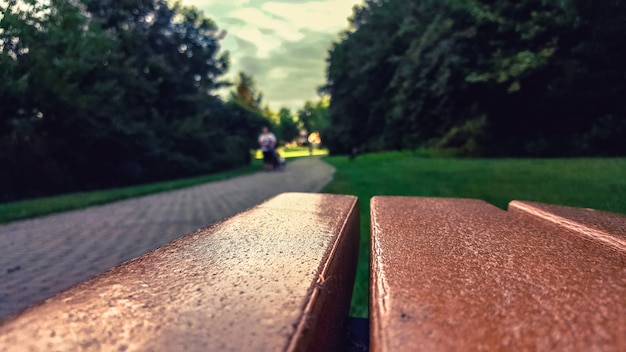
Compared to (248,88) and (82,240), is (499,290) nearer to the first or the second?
(82,240)

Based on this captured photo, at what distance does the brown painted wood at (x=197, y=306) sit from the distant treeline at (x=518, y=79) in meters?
3.07

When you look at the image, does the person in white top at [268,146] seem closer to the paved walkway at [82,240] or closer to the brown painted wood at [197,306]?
the paved walkway at [82,240]

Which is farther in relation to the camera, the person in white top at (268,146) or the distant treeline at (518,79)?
the person in white top at (268,146)

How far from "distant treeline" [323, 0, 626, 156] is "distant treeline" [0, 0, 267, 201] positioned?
722 cm

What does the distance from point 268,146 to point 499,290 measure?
52.8 ft

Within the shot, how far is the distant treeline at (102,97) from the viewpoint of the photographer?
7.35 metres

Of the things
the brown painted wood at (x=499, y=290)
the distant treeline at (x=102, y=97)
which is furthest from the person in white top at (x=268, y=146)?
the brown painted wood at (x=499, y=290)

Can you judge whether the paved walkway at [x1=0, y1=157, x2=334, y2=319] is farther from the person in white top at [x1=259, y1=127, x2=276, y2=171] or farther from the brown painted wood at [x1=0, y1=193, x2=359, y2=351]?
the person in white top at [x1=259, y1=127, x2=276, y2=171]

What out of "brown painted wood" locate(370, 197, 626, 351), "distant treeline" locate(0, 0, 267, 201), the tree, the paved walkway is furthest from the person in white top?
the tree

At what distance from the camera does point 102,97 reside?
11.3m

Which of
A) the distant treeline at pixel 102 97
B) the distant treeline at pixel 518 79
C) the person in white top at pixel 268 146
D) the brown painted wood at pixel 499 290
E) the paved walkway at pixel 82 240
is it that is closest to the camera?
the brown painted wood at pixel 499 290

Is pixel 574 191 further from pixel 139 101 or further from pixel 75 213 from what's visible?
pixel 139 101

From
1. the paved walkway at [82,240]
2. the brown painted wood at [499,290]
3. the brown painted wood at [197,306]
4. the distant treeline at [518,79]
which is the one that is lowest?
the paved walkway at [82,240]

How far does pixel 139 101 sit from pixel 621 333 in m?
18.3
